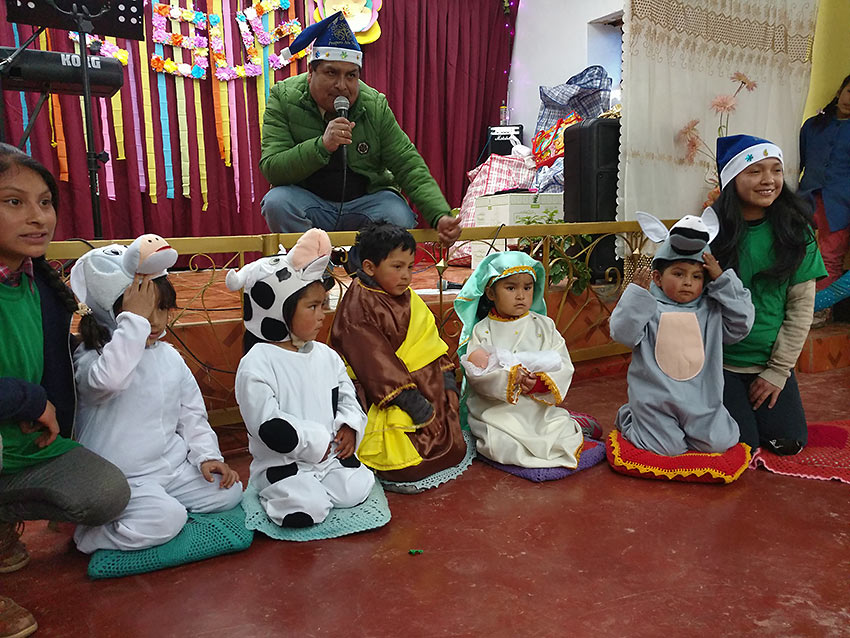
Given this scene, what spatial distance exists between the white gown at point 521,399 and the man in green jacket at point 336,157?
57cm

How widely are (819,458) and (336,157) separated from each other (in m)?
2.38

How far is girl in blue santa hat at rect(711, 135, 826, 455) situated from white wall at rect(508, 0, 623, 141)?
13.1ft

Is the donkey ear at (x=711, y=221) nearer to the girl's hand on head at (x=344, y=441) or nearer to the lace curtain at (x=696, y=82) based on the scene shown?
the lace curtain at (x=696, y=82)

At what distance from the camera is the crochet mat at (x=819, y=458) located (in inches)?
90.6

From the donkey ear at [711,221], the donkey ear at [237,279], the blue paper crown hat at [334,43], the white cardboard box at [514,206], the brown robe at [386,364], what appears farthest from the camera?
the white cardboard box at [514,206]

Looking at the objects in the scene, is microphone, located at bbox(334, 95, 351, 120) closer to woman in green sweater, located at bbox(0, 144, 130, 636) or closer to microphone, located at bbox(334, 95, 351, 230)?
microphone, located at bbox(334, 95, 351, 230)

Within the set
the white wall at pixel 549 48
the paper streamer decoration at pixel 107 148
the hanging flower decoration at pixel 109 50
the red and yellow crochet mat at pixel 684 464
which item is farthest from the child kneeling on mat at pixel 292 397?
the white wall at pixel 549 48

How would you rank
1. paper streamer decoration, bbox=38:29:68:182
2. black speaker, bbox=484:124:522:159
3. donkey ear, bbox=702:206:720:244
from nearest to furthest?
1. donkey ear, bbox=702:206:720:244
2. paper streamer decoration, bbox=38:29:68:182
3. black speaker, bbox=484:124:522:159

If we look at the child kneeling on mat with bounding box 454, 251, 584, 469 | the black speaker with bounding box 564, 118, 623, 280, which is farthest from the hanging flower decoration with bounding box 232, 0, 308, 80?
the child kneeling on mat with bounding box 454, 251, 584, 469

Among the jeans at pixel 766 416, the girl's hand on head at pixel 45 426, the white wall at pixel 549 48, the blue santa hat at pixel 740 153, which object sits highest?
the white wall at pixel 549 48

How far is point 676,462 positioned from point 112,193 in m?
4.83

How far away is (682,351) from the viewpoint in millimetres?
2340

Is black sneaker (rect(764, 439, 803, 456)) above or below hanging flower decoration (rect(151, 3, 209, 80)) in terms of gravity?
below

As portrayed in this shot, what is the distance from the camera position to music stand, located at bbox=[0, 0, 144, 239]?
9.72 ft
